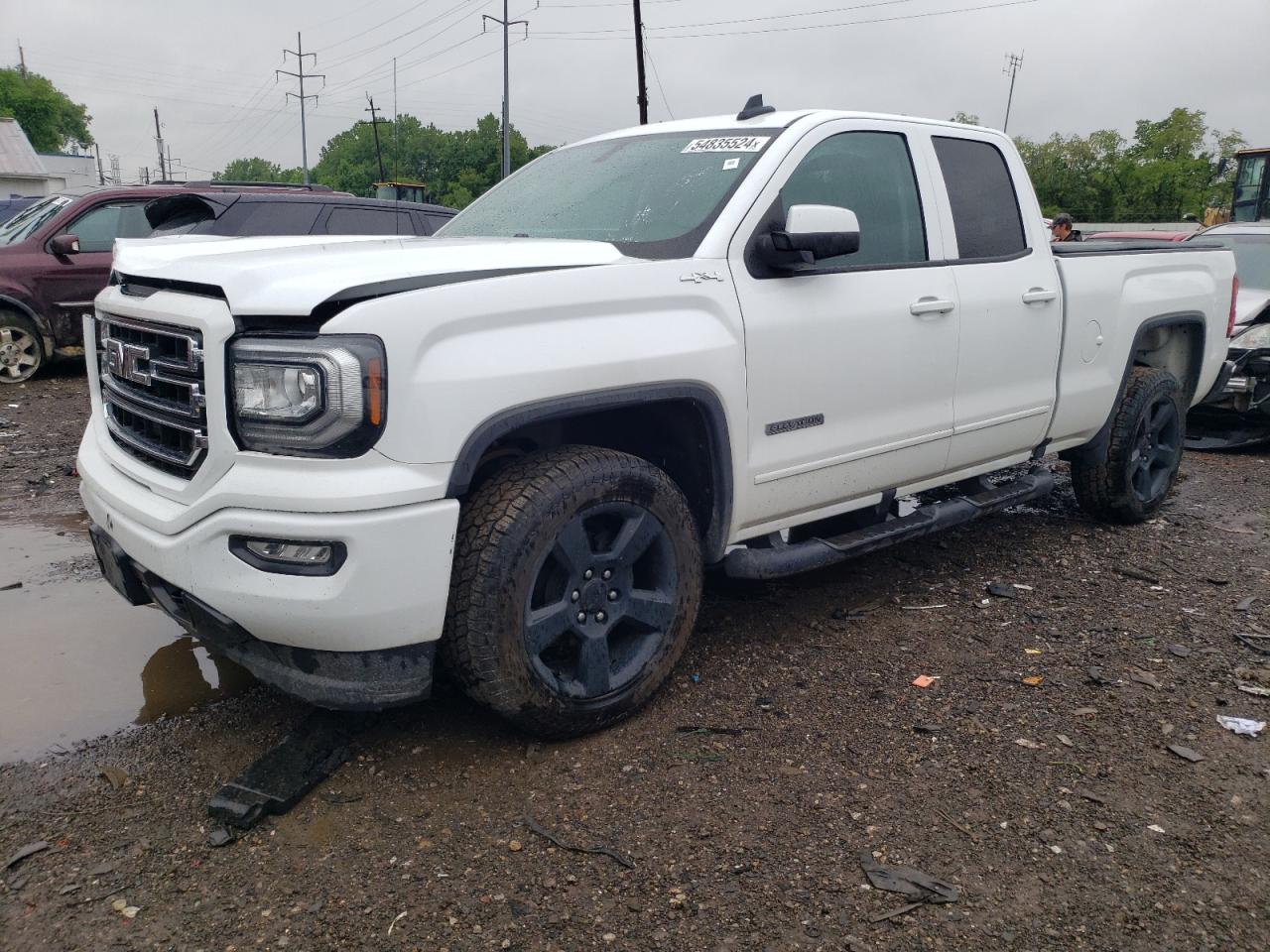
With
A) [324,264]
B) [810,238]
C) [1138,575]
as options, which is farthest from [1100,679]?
[324,264]

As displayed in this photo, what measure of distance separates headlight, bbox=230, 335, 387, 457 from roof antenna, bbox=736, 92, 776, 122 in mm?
2076

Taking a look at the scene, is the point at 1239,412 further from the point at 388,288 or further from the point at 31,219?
the point at 31,219

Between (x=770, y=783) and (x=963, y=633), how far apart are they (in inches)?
59.9

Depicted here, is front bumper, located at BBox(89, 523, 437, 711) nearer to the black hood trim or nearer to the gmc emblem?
the gmc emblem

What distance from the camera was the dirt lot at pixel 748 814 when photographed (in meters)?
2.43

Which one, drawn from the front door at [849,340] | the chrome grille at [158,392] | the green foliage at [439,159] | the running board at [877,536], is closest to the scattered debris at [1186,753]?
the running board at [877,536]

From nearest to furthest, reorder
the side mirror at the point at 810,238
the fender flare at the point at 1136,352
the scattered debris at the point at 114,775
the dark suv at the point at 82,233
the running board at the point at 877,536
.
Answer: the scattered debris at the point at 114,775 → the side mirror at the point at 810,238 → the running board at the point at 877,536 → the fender flare at the point at 1136,352 → the dark suv at the point at 82,233

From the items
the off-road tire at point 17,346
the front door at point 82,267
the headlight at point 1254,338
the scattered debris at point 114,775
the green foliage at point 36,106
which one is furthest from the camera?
the green foliage at point 36,106

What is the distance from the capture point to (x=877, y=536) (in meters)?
4.01

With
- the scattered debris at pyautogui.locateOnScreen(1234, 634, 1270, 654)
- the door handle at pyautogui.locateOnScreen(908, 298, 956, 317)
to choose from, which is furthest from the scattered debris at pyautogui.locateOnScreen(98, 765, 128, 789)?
the scattered debris at pyautogui.locateOnScreen(1234, 634, 1270, 654)

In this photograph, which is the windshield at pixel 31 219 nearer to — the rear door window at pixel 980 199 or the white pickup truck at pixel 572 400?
the white pickup truck at pixel 572 400

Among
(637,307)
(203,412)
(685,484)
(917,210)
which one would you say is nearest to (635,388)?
(637,307)

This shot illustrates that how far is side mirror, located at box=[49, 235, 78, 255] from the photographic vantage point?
997cm

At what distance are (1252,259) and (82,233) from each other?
10.9 m
